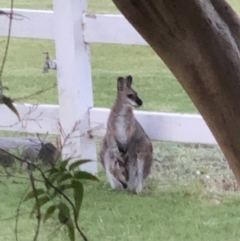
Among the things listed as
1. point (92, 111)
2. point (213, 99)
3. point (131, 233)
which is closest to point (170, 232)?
point (131, 233)

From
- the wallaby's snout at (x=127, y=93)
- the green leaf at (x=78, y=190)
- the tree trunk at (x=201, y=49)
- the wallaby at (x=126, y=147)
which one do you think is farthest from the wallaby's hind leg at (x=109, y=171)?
the green leaf at (x=78, y=190)

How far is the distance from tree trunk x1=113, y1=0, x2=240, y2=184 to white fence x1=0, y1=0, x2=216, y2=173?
1.73 m

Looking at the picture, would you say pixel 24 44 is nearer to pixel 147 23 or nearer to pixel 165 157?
pixel 165 157

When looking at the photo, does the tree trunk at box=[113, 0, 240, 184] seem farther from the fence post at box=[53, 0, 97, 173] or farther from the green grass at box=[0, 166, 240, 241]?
the fence post at box=[53, 0, 97, 173]

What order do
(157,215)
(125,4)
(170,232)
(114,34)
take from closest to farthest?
1. (125,4)
2. (170,232)
3. (157,215)
4. (114,34)

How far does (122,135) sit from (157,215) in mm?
458

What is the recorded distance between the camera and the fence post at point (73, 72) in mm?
2627

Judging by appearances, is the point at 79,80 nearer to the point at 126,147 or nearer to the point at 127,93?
the point at 127,93

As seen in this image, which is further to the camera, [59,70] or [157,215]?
[59,70]

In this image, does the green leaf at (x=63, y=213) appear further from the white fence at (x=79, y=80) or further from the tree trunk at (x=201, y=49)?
the white fence at (x=79, y=80)

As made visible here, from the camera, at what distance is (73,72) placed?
266 cm

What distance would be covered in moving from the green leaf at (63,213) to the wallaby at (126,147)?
79.3 inches

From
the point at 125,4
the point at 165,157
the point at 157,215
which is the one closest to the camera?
the point at 125,4

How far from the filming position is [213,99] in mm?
799
